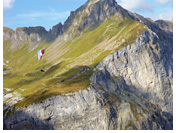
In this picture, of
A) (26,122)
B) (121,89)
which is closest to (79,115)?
(26,122)

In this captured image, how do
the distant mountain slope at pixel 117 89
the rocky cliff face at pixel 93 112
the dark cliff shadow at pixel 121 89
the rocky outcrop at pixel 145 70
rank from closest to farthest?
1. the rocky cliff face at pixel 93 112
2. the distant mountain slope at pixel 117 89
3. the dark cliff shadow at pixel 121 89
4. the rocky outcrop at pixel 145 70

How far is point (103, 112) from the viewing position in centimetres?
12506

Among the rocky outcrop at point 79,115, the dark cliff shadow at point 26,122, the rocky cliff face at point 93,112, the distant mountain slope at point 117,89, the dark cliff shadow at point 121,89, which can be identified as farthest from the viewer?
the dark cliff shadow at point 121,89

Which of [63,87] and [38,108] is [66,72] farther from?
[38,108]

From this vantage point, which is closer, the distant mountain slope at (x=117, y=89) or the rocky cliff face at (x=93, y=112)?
the rocky cliff face at (x=93, y=112)

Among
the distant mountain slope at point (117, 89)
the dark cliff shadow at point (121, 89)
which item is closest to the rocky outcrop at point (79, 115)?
the distant mountain slope at point (117, 89)

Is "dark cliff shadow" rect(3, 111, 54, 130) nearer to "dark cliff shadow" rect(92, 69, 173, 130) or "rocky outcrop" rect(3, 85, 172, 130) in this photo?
"rocky outcrop" rect(3, 85, 172, 130)

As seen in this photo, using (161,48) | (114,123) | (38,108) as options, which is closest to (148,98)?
(161,48)

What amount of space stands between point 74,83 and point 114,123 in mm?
35271

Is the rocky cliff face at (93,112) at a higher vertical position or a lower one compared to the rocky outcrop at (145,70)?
lower

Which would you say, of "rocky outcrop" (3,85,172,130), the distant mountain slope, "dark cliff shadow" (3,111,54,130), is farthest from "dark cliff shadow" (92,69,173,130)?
"dark cliff shadow" (3,111,54,130)

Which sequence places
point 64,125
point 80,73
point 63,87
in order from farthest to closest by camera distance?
1. point 80,73
2. point 63,87
3. point 64,125

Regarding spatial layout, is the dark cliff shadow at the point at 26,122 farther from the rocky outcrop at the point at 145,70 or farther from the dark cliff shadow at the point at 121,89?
the rocky outcrop at the point at 145,70

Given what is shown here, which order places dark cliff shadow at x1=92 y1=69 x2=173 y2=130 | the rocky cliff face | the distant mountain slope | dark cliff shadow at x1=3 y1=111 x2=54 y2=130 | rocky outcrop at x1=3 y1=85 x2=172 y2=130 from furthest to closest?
dark cliff shadow at x1=92 y1=69 x2=173 y2=130 < the distant mountain slope < the rocky cliff face < rocky outcrop at x1=3 y1=85 x2=172 y2=130 < dark cliff shadow at x1=3 y1=111 x2=54 y2=130
